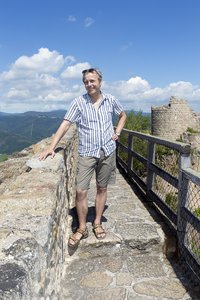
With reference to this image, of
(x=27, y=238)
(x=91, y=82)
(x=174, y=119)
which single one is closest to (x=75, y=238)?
(x=91, y=82)

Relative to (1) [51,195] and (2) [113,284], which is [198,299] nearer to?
(2) [113,284]

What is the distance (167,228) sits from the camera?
4.70 metres

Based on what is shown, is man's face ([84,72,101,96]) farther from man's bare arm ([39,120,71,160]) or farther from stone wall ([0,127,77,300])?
stone wall ([0,127,77,300])

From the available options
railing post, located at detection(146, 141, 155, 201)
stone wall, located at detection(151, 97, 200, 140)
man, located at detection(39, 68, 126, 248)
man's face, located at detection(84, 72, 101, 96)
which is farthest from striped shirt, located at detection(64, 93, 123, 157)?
stone wall, located at detection(151, 97, 200, 140)

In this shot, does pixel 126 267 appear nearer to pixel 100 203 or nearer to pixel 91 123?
pixel 100 203

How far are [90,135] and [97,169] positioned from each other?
1.59ft

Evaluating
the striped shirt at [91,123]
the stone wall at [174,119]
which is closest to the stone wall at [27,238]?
the striped shirt at [91,123]

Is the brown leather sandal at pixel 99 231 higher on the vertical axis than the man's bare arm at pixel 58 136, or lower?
lower

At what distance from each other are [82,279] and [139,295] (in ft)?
2.12

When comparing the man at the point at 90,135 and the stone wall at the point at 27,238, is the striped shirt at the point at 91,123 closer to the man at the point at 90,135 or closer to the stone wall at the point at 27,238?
the man at the point at 90,135

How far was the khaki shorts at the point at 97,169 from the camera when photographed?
13.7 feet

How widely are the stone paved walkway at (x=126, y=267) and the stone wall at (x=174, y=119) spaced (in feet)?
93.7

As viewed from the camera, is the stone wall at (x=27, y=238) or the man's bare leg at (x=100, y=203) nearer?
the stone wall at (x=27, y=238)

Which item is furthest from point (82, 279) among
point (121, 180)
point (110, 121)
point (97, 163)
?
point (121, 180)
